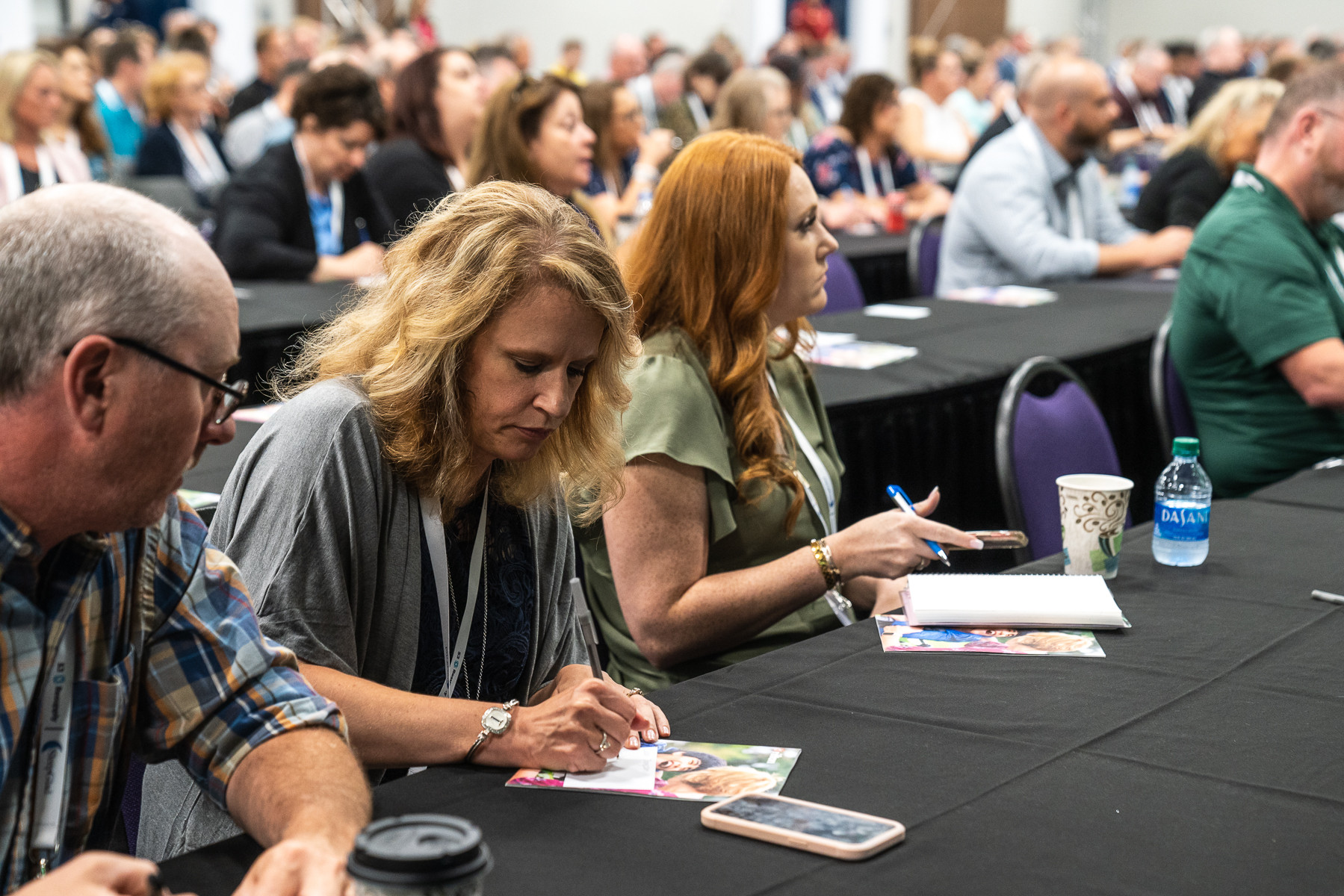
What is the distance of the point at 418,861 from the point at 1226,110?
5.39 metres

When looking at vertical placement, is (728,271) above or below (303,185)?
above

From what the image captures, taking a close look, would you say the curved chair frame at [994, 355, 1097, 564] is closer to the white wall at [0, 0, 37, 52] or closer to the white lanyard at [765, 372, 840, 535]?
the white lanyard at [765, 372, 840, 535]

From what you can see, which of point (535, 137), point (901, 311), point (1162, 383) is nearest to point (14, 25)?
point (535, 137)

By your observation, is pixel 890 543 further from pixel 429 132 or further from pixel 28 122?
pixel 28 122

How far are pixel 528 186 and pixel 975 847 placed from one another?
919 millimetres

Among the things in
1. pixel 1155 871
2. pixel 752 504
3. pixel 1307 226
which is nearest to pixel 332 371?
pixel 752 504

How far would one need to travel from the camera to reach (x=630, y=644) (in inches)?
85.1

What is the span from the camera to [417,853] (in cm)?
80

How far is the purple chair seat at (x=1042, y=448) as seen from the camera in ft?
8.11

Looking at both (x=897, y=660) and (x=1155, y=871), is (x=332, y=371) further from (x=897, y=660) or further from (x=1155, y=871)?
(x=1155, y=871)

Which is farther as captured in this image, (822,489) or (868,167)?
(868,167)

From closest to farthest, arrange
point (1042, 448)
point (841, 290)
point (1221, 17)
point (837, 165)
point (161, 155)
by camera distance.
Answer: point (1042, 448)
point (841, 290)
point (837, 165)
point (161, 155)
point (1221, 17)

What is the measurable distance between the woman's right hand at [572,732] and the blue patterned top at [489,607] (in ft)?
0.87

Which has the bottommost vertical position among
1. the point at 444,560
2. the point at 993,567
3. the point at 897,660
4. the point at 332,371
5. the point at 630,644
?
the point at 993,567
